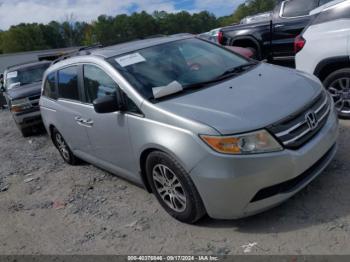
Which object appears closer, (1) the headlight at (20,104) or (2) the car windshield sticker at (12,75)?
(1) the headlight at (20,104)

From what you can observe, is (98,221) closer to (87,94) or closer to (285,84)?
(87,94)

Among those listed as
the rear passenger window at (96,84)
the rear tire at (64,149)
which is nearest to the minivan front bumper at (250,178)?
the rear passenger window at (96,84)

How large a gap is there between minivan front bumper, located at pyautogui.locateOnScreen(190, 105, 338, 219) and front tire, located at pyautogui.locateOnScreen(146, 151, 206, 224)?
0.12 metres

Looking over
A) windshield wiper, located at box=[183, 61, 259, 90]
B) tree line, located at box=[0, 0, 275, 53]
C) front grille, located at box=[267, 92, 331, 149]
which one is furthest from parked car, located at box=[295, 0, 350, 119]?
tree line, located at box=[0, 0, 275, 53]

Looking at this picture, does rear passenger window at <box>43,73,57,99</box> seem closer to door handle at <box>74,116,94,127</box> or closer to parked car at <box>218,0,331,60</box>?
door handle at <box>74,116,94,127</box>

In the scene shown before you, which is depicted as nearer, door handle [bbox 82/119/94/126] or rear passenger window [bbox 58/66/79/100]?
door handle [bbox 82/119/94/126]

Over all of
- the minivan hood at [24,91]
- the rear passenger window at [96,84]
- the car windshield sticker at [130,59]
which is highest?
the car windshield sticker at [130,59]

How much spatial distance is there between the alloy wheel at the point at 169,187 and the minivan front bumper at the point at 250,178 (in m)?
0.31

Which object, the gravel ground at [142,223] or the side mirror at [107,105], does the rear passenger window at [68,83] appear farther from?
the gravel ground at [142,223]

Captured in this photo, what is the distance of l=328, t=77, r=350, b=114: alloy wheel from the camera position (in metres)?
5.30

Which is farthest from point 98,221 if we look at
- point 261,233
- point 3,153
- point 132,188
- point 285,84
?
point 3,153

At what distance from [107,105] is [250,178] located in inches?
63.3

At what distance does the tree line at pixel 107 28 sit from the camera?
91188mm

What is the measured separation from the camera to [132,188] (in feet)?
15.9
